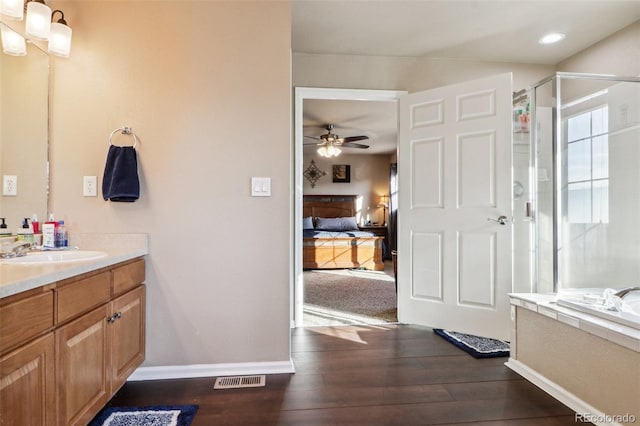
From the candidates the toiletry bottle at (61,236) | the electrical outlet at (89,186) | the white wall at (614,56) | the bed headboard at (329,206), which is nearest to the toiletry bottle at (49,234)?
the toiletry bottle at (61,236)

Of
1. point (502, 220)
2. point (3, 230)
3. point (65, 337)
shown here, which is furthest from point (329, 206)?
point (65, 337)

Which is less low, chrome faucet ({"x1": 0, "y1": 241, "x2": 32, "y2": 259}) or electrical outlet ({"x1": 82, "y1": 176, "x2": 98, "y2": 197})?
electrical outlet ({"x1": 82, "y1": 176, "x2": 98, "y2": 197})

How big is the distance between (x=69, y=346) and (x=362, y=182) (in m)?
7.20

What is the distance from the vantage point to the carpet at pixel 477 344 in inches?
91.5

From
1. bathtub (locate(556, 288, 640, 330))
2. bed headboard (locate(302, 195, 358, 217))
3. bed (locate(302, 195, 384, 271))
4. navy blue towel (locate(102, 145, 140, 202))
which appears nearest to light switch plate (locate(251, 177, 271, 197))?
navy blue towel (locate(102, 145, 140, 202))

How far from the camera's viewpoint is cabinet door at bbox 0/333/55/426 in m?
0.97

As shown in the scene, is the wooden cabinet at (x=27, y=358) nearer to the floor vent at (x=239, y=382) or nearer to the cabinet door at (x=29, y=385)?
the cabinet door at (x=29, y=385)

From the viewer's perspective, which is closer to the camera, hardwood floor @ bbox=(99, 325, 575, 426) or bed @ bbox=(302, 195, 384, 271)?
hardwood floor @ bbox=(99, 325, 575, 426)

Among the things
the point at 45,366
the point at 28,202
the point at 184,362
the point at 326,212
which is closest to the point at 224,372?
the point at 184,362

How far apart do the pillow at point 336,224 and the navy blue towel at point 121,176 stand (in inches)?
208

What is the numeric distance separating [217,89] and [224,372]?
174cm

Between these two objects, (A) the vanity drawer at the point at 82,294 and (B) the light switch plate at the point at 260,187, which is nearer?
(A) the vanity drawer at the point at 82,294

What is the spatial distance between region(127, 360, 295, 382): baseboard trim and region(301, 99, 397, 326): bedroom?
3.13 ft

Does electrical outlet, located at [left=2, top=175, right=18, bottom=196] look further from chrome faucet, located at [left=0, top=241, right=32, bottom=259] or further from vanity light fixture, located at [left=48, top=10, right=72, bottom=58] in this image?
vanity light fixture, located at [left=48, top=10, right=72, bottom=58]
